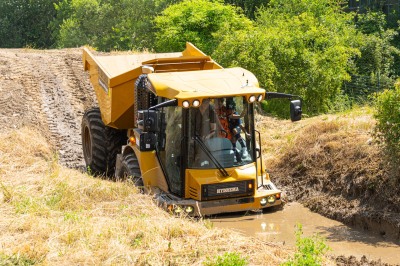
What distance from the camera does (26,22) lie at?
Answer: 6069 centimetres

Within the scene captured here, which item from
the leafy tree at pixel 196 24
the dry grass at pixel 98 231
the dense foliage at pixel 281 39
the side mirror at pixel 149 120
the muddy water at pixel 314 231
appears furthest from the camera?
the leafy tree at pixel 196 24

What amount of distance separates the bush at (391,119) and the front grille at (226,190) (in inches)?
94.1

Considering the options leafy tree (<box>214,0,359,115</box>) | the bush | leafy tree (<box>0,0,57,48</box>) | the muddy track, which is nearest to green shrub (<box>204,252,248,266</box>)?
the bush

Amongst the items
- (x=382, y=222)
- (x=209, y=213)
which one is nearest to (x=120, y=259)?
(x=209, y=213)

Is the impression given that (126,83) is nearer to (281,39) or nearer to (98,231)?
(98,231)

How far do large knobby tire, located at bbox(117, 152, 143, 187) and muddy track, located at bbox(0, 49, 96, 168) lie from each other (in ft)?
11.5

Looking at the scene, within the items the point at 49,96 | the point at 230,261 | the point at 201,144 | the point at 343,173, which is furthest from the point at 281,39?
the point at 230,261

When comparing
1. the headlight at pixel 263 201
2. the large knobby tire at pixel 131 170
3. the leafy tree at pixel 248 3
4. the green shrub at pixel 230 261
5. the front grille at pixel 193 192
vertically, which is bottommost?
the headlight at pixel 263 201

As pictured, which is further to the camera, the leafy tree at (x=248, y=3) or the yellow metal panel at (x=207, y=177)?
the leafy tree at (x=248, y=3)

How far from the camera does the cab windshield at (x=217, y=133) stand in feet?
40.2

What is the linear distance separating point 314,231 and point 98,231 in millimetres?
4474

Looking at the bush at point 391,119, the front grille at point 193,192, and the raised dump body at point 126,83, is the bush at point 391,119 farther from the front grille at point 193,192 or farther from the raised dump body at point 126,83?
the front grille at point 193,192

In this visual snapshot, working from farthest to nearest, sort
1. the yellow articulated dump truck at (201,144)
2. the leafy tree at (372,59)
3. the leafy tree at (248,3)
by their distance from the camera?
the leafy tree at (248,3) → the leafy tree at (372,59) → the yellow articulated dump truck at (201,144)

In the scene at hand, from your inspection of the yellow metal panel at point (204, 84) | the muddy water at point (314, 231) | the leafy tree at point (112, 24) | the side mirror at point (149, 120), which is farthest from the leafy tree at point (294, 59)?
the leafy tree at point (112, 24)
